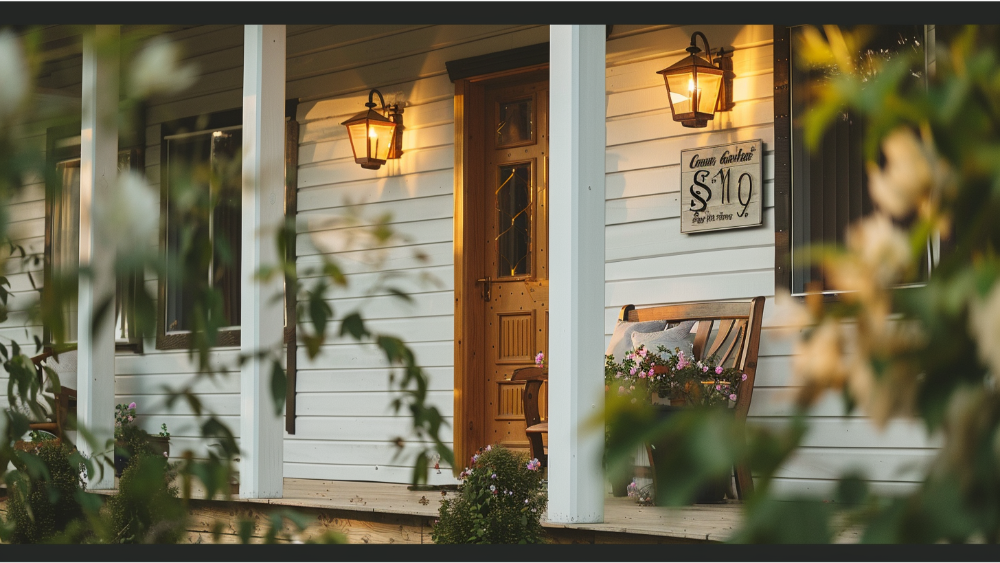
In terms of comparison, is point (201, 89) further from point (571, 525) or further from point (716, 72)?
point (571, 525)

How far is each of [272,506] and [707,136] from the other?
8.68 feet

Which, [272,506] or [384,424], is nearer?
[272,506]

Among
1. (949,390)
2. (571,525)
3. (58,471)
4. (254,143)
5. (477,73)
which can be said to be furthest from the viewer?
(477,73)

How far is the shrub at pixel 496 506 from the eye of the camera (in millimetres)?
3283

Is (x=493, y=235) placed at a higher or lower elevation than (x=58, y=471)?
Answer: higher

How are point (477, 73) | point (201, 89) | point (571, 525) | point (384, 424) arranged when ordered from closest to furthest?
1. point (571, 525)
2. point (477, 73)
3. point (384, 424)
4. point (201, 89)

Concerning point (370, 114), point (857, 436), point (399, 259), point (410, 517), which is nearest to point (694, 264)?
point (857, 436)

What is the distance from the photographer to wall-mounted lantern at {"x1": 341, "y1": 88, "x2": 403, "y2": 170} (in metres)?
5.93

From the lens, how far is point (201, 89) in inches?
273

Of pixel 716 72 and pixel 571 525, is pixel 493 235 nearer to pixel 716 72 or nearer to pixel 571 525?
pixel 716 72

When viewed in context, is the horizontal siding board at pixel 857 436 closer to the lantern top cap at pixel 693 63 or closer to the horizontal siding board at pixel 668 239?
the horizontal siding board at pixel 668 239

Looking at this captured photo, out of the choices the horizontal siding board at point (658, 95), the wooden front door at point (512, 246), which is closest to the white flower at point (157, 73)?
the horizontal siding board at point (658, 95)

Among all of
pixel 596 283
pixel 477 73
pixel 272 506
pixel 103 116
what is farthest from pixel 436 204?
pixel 103 116

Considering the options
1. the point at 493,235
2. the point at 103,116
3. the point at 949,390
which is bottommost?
the point at 949,390
